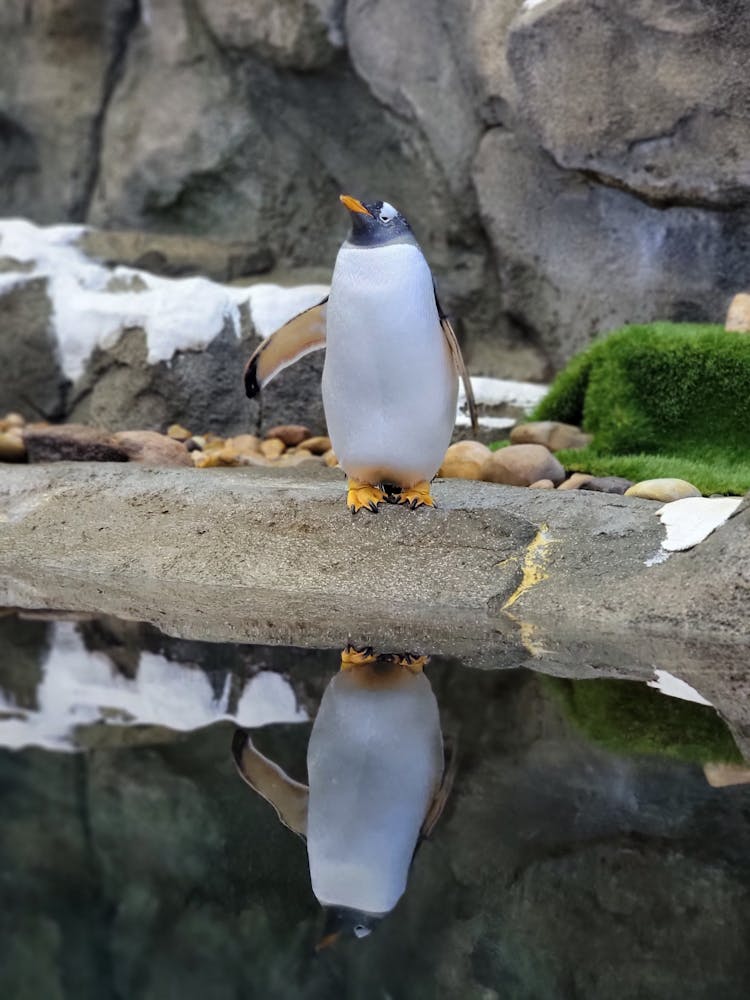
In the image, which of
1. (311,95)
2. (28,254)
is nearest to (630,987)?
(28,254)

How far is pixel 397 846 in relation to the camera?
4.66 ft

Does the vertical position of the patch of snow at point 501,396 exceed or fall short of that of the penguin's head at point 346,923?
it falls short

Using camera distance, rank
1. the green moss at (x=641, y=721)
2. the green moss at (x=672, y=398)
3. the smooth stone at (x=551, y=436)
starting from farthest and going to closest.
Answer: the smooth stone at (x=551, y=436), the green moss at (x=672, y=398), the green moss at (x=641, y=721)

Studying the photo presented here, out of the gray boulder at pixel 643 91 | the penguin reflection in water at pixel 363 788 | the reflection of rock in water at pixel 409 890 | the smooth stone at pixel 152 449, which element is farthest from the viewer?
the gray boulder at pixel 643 91

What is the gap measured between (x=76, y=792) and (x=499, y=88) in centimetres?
433

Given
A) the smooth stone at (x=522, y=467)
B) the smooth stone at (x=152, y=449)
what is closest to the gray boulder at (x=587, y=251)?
the smooth stone at (x=522, y=467)

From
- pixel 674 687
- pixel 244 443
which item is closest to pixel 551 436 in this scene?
pixel 244 443

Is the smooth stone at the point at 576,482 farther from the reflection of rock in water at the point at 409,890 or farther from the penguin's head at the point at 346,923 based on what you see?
the penguin's head at the point at 346,923

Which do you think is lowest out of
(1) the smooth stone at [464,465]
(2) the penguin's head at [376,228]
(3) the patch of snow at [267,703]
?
(1) the smooth stone at [464,465]

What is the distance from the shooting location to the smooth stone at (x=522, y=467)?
3.74 meters

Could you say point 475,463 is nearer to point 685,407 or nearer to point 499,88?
point 685,407

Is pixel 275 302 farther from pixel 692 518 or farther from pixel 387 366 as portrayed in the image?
pixel 692 518

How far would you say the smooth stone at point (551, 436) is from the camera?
4312 mm

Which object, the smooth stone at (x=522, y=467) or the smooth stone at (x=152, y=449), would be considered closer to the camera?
the smooth stone at (x=522, y=467)
